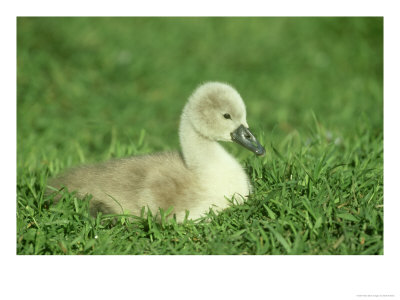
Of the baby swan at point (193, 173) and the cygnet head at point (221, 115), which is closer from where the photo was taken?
the baby swan at point (193, 173)

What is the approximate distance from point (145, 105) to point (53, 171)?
102 inches

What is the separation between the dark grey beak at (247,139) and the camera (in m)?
3.79

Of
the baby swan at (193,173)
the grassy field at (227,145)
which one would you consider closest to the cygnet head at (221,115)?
the baby swan at (193,173)

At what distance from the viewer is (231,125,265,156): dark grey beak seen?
379 cm

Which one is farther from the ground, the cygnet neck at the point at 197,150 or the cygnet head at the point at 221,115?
the cygnet head at the point at 221,115

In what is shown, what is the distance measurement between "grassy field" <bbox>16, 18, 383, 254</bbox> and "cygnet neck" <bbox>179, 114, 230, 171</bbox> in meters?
0.34

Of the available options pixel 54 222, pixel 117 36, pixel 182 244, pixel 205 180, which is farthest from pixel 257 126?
pixel 117 36

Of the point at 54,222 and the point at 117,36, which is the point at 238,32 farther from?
the point at 54,222

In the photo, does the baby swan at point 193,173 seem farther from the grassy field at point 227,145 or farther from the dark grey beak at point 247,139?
the grassy field at point 227,145

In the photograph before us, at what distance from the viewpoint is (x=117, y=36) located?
8.51 meters

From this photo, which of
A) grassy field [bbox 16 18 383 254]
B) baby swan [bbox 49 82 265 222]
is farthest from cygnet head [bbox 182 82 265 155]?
grassy field [bbox 16 18 383 254]

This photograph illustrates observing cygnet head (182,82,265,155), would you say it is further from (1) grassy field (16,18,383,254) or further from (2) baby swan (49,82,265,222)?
(1) grassy field (16,18,383,254)

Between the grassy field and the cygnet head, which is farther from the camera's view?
the cygnet head

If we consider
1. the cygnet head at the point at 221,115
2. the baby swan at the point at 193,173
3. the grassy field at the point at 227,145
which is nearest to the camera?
the grassy field at the point at 227,145
